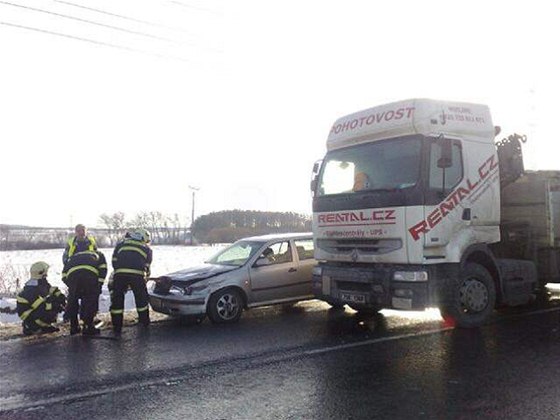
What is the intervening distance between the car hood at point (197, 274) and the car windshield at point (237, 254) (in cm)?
32

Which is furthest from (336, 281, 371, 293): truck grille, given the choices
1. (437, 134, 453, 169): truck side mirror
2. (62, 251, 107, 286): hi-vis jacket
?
(62, 251, 107, 286): hi-vis jacket

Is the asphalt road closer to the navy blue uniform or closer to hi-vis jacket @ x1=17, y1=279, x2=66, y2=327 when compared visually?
the navy blue uniform

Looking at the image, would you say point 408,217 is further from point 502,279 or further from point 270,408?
point 270,408

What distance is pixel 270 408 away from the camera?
4453mm

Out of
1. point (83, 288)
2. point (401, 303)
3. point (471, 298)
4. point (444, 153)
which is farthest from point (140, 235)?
point (471, 298)

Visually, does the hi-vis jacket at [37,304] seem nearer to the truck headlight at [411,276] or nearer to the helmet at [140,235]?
the helmet at [140,235]

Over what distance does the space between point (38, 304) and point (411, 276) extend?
5911 mm

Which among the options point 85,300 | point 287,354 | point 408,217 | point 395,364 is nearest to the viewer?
point 395,364

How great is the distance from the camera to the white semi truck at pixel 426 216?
7.30 meters

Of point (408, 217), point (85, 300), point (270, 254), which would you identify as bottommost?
point (85, 300)

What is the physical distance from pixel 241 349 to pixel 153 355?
1.14 meters

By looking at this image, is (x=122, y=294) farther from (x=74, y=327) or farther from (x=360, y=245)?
(x=360, y=245)

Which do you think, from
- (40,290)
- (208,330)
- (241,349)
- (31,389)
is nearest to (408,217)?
(241,349)

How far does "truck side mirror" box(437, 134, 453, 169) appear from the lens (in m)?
7.31
